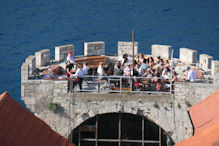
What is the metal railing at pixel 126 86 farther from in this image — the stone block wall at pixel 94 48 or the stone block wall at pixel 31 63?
the stone block wall at pixel 94 48

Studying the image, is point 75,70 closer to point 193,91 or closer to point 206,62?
point 193,91

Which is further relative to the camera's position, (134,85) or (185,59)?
(185,59)

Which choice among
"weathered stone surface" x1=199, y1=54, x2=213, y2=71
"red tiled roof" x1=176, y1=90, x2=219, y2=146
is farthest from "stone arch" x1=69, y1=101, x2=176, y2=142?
"weathered stone surface" x1=199, y1=54, x2=213, y2=71

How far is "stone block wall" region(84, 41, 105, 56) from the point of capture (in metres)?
39.7

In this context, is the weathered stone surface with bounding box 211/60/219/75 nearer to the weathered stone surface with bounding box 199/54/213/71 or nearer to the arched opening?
the weathered stone surface with bounding box 199/54/213/71

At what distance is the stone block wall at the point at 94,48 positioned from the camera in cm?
3972

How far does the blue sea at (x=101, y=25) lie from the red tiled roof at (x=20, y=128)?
37.4m

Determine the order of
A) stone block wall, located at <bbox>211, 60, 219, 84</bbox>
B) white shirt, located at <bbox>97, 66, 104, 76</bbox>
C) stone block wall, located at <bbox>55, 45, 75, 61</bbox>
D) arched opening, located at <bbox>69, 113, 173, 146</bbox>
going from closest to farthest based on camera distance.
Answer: stone block wall, located at <bbox>211, 60, 219, 84</bbox>, arched opening, located at <bbox>69, 113, 173, 146</bbox>, white shirt, located at <bbox>97, 66, 104, 76</bbox>, stone block wall, located at <bbox>55, 45, 75, 61</bbox>

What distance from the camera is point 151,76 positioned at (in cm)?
3447

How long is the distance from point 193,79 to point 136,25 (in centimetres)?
5322

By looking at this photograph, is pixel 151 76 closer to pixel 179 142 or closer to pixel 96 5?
pixel 179 142

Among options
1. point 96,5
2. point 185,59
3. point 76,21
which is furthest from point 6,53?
point 185,59

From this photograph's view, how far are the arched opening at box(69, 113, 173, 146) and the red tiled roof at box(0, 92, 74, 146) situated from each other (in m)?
2.09

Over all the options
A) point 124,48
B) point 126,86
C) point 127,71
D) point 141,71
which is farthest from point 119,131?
point 124,48
